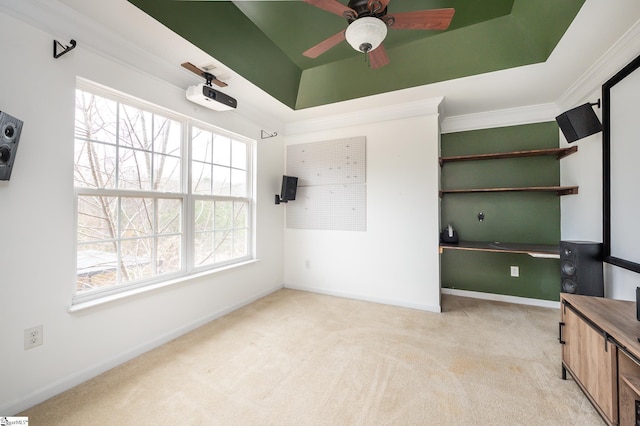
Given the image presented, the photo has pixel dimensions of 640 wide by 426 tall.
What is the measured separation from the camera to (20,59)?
1.56m

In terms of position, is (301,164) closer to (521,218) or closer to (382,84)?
(382,84)

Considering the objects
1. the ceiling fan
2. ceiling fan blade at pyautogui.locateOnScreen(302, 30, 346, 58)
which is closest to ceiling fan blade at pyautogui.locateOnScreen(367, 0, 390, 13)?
the ceiling fan

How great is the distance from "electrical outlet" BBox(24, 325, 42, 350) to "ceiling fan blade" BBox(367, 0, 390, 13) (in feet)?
9.40

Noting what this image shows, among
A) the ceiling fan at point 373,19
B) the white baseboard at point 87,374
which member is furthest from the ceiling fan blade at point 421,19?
the white baseboard at point 87,374

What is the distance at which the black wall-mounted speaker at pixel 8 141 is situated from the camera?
1423 millimetres

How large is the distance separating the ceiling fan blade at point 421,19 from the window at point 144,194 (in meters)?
2.11

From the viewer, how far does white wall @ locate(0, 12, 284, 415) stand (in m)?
1.52

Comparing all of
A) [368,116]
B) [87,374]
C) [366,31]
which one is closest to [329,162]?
[368,116]

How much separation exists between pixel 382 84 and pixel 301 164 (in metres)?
1.60

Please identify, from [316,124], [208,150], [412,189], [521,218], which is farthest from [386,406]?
[316,124]

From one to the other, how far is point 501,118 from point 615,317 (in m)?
2.84

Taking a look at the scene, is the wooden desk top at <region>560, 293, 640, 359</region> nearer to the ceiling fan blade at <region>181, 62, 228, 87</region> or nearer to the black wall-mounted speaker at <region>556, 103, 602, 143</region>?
the black wall-mounted speaker at <region>556, 103, 602, 143</region>

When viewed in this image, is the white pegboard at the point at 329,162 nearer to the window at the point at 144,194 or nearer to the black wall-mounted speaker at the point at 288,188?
the black wall-mounted speaker at the point at 288,188

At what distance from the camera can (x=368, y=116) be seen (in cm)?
346
